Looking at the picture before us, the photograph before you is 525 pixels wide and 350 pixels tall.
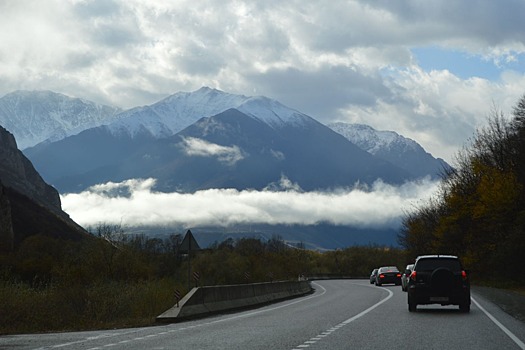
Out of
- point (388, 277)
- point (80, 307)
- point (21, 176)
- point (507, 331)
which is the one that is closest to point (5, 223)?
point (388, 277)

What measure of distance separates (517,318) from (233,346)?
1242 centimetres

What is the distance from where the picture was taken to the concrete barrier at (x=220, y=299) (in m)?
24.4

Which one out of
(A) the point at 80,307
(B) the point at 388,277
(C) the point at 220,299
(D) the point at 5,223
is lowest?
(A) the point at 80,307

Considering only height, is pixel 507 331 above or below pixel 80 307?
below

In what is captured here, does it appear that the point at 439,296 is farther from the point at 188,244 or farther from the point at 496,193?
the point at 496,193

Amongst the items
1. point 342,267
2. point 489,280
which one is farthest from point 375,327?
point 342,267

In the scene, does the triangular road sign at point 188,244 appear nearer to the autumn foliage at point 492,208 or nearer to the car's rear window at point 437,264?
the car's rear window at point 437,264

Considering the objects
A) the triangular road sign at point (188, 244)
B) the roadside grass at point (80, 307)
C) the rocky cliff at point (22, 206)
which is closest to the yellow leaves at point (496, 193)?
the roadside grass at point (80, 307)

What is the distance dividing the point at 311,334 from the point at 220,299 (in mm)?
11122

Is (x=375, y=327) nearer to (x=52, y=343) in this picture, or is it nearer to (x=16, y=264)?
(x=52, y=343)

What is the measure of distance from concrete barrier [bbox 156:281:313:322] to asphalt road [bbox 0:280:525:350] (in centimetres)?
75

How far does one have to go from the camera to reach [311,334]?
713 inches

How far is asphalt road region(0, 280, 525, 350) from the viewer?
51.3 ft

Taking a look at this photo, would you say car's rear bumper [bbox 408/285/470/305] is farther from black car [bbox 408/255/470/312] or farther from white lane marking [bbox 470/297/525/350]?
white lane marking [bbox 470/297/525/350]
